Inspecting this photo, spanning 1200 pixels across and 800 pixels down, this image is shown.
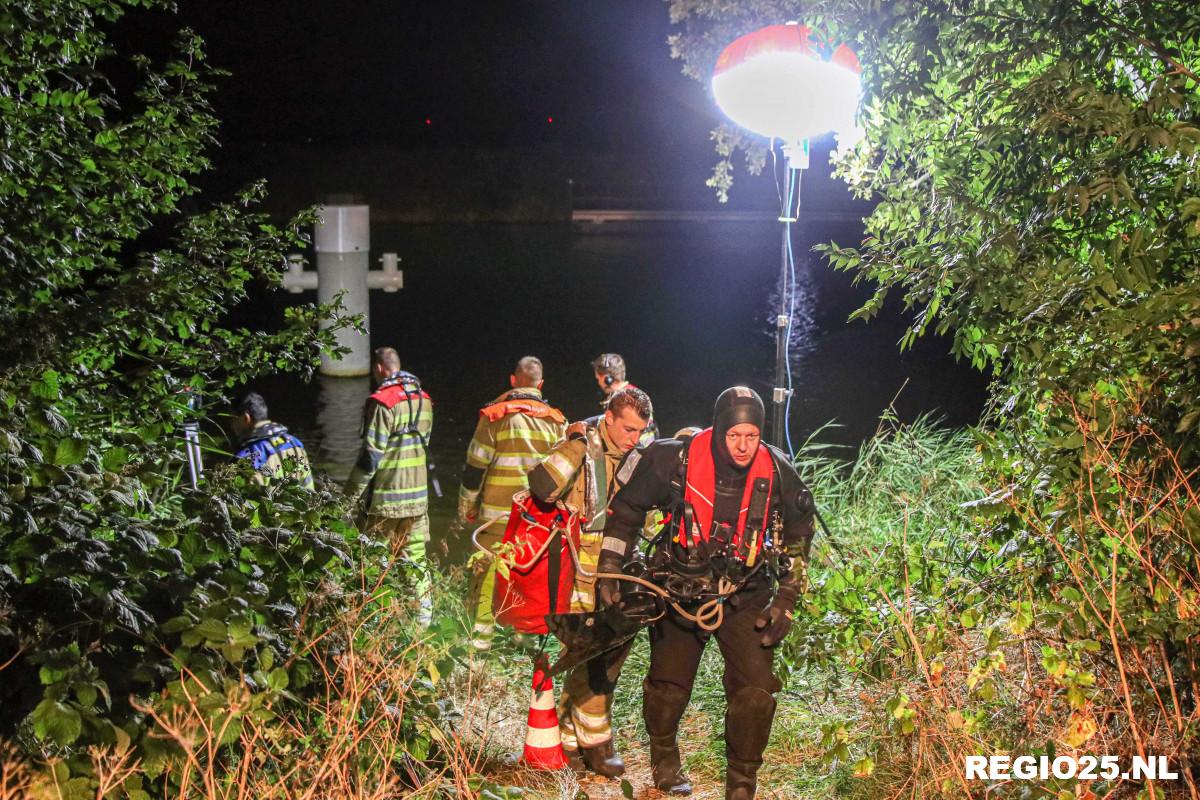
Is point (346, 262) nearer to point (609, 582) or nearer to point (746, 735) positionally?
point (609, 582)

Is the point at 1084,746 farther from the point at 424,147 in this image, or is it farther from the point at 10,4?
the point at 424,147

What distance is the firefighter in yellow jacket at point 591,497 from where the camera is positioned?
5023mm

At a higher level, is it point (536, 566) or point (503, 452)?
point (503, 452)

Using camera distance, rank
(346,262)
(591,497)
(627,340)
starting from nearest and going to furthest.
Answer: (591,497), (346,262), (627,340)

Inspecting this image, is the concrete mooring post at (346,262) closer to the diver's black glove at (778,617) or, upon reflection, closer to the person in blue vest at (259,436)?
the person in blue vest at (259,436)

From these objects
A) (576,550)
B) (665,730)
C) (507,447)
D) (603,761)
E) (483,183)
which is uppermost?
(483,183)

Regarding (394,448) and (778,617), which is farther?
(394,448)

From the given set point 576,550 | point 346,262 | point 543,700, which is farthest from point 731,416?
point 346,262

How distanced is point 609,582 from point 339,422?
32.6ft

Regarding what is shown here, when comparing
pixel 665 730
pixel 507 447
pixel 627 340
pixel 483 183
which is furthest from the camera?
pixel 483 183

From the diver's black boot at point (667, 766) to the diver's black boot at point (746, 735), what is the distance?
25 cm

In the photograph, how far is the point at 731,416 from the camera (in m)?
4.55

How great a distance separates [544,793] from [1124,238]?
2933 mm

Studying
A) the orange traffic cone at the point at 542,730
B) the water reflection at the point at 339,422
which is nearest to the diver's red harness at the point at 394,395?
the orange traffic cone at the point at 542,730
